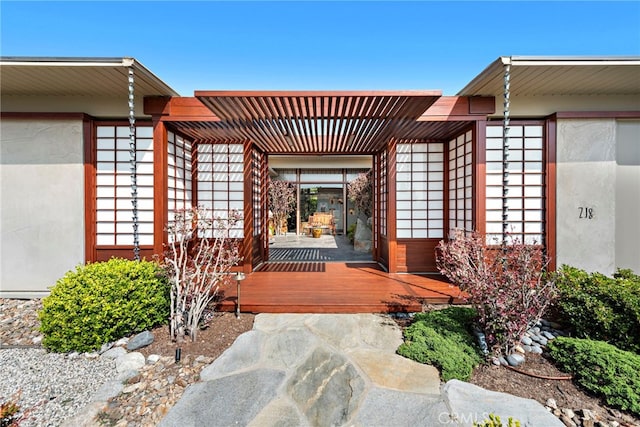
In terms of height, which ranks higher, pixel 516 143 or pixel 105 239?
pixel 516 143

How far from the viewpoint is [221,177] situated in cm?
596

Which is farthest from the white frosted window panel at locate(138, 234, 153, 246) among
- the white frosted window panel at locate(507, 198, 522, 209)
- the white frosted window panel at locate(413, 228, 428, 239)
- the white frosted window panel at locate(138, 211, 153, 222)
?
the white frosted window panel at locate(507, 198, 522, 209)

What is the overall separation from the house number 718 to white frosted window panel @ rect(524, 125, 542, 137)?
4.76 feet

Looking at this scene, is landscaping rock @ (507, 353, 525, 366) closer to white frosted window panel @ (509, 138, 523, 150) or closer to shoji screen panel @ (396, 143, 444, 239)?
shoji screen panel @ (396, 143, 444, 239)

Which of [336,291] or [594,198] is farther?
[594,198]

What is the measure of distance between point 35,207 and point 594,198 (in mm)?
9626

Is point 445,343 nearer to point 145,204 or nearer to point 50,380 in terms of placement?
point 50,380

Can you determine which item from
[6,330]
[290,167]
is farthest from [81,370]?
[290,167]

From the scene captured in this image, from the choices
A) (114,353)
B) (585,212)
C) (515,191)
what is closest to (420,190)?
(515,191)

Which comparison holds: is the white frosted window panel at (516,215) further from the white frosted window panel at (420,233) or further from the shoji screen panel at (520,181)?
the white frosted window panel at (420,233)

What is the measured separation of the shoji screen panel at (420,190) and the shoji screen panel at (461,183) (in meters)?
0.24

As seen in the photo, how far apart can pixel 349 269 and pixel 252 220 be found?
2351 mm

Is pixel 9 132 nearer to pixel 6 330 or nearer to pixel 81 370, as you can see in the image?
pixel 6 330

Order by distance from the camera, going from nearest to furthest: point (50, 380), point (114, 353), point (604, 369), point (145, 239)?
1. point (604, 369)
2. point (50, 380)
3. point (114, 353)
4. point (145, 239)
